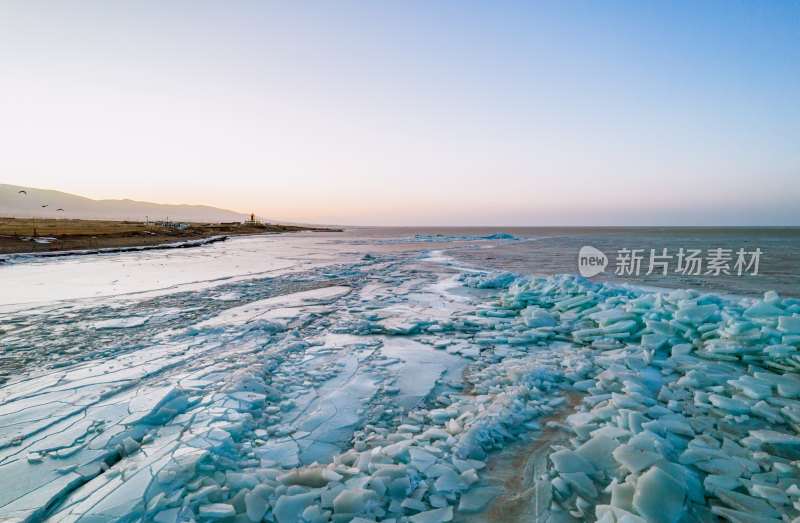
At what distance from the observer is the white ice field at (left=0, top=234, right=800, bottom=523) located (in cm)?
176

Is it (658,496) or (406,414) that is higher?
(658,496)

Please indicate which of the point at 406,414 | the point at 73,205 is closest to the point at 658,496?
the point at 406,414

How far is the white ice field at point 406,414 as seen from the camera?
5.76ft

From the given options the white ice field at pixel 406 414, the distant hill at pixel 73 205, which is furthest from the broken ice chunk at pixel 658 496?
the distant hill at pixel 73 205

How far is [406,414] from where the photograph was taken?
2.68 metres

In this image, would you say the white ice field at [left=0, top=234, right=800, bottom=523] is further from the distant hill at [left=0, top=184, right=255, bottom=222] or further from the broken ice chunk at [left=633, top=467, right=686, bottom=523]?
the distant hill at [left=0, top=184, right=255, bottom=222]

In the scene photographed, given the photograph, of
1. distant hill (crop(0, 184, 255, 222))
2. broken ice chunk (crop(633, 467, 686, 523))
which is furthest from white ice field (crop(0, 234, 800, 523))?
distant hill (crop(0, 184, 255, 222))

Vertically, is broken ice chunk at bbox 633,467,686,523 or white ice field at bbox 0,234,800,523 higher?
broken ice chunk at bbox 633,467,686,523

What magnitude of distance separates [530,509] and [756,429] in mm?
1952

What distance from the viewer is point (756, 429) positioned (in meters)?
2.44

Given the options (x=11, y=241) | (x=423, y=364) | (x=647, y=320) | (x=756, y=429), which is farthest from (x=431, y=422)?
(x=11, y=241)

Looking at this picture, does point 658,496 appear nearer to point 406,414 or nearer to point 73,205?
point 406,414

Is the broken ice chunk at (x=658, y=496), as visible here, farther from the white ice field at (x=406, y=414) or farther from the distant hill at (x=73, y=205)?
the distant hill at (x=73, y=205)

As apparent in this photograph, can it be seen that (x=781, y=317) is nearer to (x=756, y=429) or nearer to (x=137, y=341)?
(x=756, y=429)
